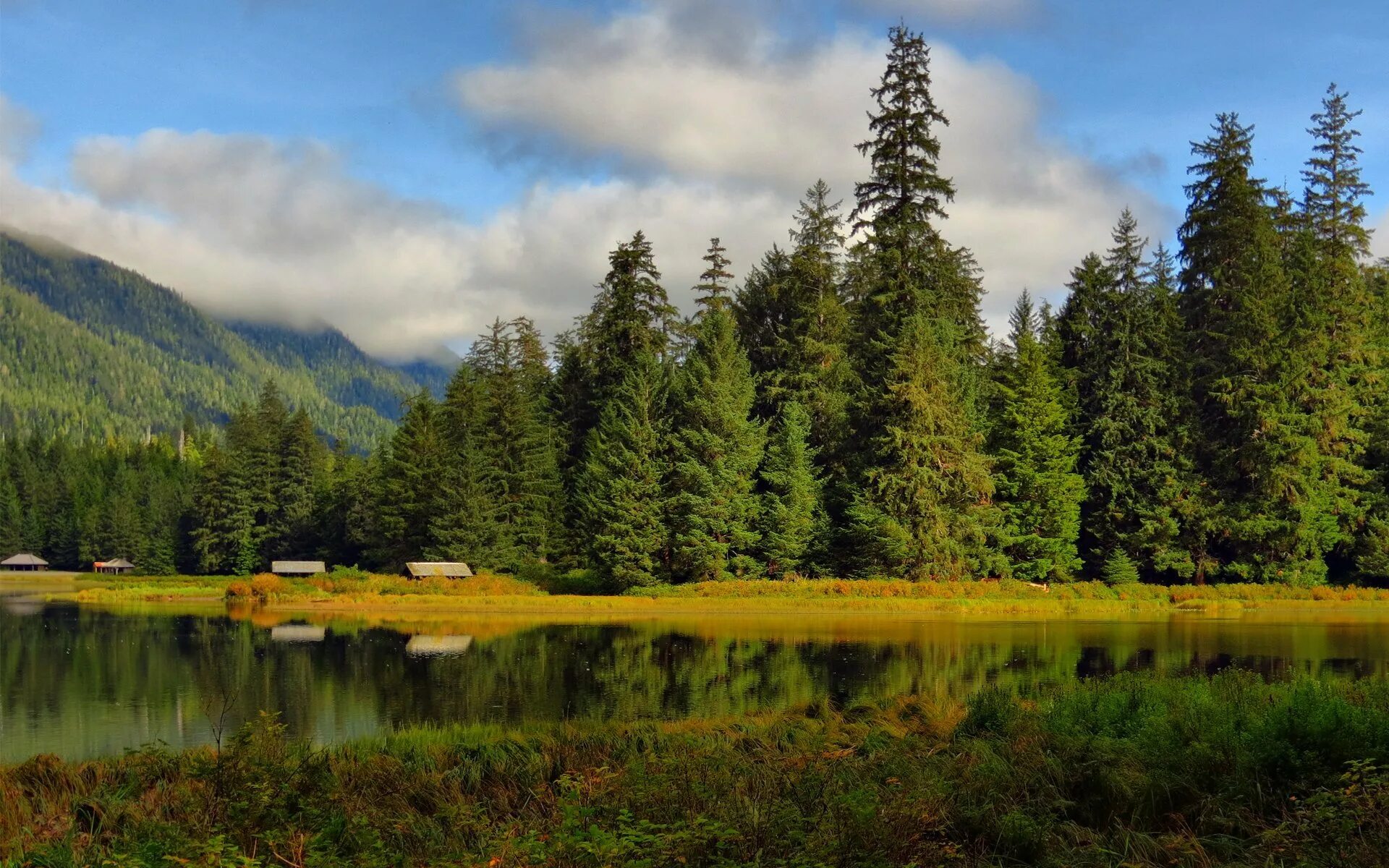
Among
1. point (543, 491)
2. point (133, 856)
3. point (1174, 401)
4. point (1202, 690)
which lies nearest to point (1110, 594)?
point (1174, 401)

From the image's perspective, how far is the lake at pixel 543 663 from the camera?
21.5 meters

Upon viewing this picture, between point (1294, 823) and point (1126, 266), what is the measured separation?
59.3m

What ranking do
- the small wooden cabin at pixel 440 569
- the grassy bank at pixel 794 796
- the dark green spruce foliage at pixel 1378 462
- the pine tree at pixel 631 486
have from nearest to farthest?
the grassy bank at pixel 794 796 → the dark green spruce foliage at pixel 1378 462 → the pine tree at pixel 631 486 → the small wooden cabin at pixel 440 569

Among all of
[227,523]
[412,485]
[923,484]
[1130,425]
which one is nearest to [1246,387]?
[1130,425]

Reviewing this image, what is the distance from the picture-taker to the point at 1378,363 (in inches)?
2288

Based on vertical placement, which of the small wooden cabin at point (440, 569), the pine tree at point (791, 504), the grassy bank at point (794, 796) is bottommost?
the small wooden cabin at point (440, 569)

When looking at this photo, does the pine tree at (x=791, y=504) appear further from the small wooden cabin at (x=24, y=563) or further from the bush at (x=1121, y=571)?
the small wooden cabin at (x=24, y=563)

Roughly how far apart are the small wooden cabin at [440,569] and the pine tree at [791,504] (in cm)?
1782

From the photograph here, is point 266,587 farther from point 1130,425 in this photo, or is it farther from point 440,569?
point 1130,425

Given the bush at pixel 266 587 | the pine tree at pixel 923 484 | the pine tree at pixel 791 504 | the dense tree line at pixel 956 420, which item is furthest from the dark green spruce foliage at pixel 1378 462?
the bush at pixel 266 587

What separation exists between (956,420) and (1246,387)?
14705 millimetres

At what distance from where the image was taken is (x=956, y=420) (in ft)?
185

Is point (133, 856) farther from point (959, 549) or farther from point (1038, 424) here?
point (1038, 424)

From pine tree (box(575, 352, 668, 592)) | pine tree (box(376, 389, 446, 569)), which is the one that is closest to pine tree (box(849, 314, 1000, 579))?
pine tree (box(575, 352, 668, 592))
